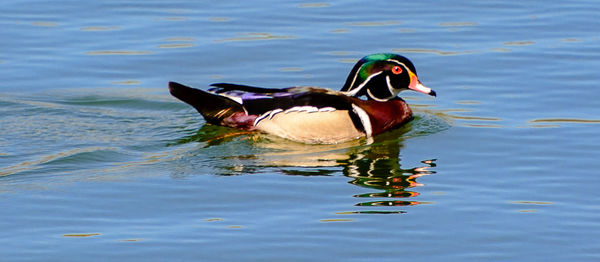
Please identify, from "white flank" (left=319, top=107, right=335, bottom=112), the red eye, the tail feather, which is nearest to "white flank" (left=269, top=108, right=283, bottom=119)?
the tail feather

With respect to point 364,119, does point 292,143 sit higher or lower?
lower

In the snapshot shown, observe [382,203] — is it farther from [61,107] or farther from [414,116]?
[61,107]

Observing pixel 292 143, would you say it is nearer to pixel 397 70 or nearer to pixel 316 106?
pixel 316 106

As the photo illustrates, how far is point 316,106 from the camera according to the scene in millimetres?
13609

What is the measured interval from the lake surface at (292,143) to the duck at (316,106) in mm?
206

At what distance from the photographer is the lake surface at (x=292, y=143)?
9.84m

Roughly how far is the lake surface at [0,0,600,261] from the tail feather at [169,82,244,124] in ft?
0.53

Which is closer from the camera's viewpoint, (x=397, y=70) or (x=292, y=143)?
(x=292, y=143)

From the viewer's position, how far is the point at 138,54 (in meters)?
16.2

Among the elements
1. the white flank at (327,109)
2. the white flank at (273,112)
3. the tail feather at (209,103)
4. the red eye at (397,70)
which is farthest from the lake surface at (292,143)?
the red eye at (397,70)

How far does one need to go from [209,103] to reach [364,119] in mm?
1627

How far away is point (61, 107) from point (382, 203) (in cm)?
477

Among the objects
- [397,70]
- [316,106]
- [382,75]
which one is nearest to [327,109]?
[316,106]

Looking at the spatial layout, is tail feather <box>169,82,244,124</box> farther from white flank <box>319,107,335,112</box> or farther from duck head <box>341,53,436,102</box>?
duck head <box>341,53,436,102</box>
